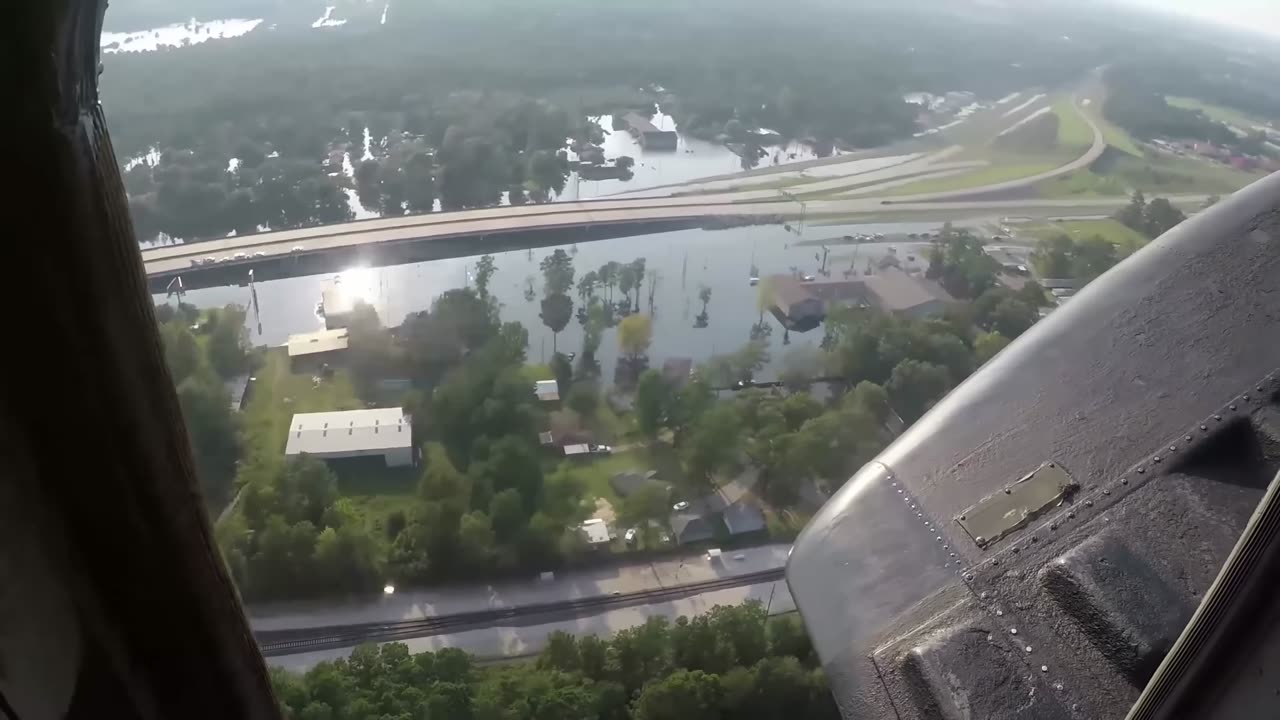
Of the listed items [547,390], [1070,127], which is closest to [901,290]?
[547,390]

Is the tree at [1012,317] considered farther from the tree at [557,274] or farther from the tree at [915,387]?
the tree at [557,274]

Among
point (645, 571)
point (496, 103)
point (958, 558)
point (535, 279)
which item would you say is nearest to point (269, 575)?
point (645, 571)

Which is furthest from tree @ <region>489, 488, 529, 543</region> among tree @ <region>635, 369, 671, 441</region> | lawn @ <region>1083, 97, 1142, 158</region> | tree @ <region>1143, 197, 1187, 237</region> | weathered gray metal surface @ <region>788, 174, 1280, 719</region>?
lawn @ <region>1083, 97, 1142, 158</region>

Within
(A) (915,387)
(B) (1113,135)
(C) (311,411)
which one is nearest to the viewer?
(C) (311,411)

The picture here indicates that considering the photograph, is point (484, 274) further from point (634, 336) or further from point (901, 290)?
point (901, 290)

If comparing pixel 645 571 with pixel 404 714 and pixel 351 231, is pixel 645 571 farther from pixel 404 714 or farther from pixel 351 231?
pixel 351 231

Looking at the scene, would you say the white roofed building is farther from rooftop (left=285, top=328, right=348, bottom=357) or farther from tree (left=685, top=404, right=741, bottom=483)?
tree (left=685, top=404, right=741, bottom=483)

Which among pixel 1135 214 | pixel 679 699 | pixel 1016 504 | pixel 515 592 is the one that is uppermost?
pixel 1016 504

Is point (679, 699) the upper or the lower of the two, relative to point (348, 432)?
upper
